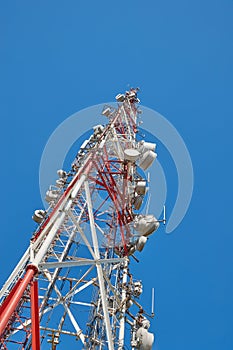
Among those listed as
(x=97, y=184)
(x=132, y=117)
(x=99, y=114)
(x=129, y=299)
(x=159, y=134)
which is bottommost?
(x=129, y=299)

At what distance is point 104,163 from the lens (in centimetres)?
1033

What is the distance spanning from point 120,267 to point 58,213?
12.2 feet

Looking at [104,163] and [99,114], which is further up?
[99,114]

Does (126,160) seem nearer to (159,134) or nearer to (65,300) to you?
(159,134)

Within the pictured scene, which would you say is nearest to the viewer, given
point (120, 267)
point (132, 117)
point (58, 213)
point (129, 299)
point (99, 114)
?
point (58, 213)

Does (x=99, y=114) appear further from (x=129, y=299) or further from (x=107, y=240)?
(x=129, y=299)

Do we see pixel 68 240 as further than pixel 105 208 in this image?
No

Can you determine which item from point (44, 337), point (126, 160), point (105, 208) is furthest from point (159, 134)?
point (44, 337)

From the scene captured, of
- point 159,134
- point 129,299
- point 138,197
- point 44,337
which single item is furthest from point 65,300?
point 159,134

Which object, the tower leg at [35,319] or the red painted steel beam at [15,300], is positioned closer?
the red painted steel beam at [15,300]

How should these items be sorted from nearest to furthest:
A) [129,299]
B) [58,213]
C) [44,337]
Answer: [58,213], [44,337], [129,299]

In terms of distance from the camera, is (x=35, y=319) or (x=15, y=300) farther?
(x=35, y=319)

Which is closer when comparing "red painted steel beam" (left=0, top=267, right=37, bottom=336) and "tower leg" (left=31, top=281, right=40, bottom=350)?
"red painted steel beam" (left=0, top=267, right=37, bottom=336)

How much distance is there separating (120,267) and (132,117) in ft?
23.2
